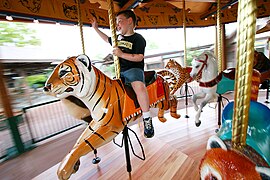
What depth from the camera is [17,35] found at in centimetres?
432

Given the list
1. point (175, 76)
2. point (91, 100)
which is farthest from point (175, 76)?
point (91, 100)

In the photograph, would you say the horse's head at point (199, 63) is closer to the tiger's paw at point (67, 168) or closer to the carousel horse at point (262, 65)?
the carousel horse at point (262, 65)

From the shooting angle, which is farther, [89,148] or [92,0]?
[92,0]

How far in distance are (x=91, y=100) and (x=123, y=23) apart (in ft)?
1.93

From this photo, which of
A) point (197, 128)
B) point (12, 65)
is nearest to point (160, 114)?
point (197, 128)

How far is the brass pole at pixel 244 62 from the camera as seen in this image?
32 centimetres

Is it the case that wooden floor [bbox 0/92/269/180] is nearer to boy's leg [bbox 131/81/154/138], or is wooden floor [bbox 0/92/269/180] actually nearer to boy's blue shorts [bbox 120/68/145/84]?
boy's leg [bbox 131/81/154/138]

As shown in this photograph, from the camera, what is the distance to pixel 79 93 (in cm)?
93

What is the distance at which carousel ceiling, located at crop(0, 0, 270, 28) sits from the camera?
165 cm

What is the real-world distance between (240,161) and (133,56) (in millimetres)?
823

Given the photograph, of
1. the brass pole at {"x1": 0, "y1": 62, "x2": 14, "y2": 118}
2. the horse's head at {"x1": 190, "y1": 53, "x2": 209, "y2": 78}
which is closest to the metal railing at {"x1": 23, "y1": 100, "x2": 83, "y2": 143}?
the brass pole at {"x1": 0, "y1": 62, "x2": 14, "y2": 118}

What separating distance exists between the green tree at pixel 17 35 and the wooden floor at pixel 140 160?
345 cm

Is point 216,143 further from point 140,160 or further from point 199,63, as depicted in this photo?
point 199,63

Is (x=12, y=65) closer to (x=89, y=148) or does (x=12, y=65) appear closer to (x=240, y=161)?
(x=89, y=148)
